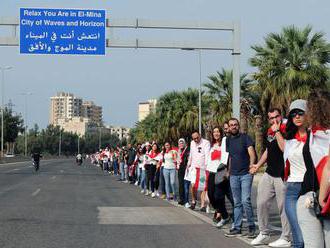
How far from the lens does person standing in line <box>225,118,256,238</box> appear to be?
9.60 metres

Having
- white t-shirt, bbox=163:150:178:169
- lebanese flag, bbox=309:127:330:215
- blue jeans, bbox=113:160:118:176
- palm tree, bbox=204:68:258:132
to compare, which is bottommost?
blue jeans, bbox=113:160:118:176

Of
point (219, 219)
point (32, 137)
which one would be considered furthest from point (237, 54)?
point (32, 137)

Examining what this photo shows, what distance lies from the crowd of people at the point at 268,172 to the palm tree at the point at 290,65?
39.3 feet

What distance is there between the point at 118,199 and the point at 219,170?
7.21 metres

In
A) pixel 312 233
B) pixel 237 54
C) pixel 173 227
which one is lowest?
pixel 173 227

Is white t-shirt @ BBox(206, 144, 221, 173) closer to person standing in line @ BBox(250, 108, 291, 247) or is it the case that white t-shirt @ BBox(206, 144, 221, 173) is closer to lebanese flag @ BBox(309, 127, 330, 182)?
person standing in line @ BBox(250, 108, 291, 247)

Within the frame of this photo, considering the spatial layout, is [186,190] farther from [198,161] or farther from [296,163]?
[296,163]

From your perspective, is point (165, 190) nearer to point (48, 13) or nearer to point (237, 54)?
point (237, 54)

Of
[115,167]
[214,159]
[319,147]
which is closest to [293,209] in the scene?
[319,147]

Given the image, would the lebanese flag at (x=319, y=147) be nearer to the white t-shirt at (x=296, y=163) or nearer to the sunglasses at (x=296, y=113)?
the sunglasses at (x=296, y=113)

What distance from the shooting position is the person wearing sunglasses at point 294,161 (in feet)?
20.4

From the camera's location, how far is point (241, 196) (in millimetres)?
9695

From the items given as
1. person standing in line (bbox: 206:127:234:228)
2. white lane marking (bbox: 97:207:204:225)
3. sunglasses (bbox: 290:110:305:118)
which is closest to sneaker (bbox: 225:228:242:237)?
person standing in line (bbox: 206:127:234:228)

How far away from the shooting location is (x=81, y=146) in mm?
168625
